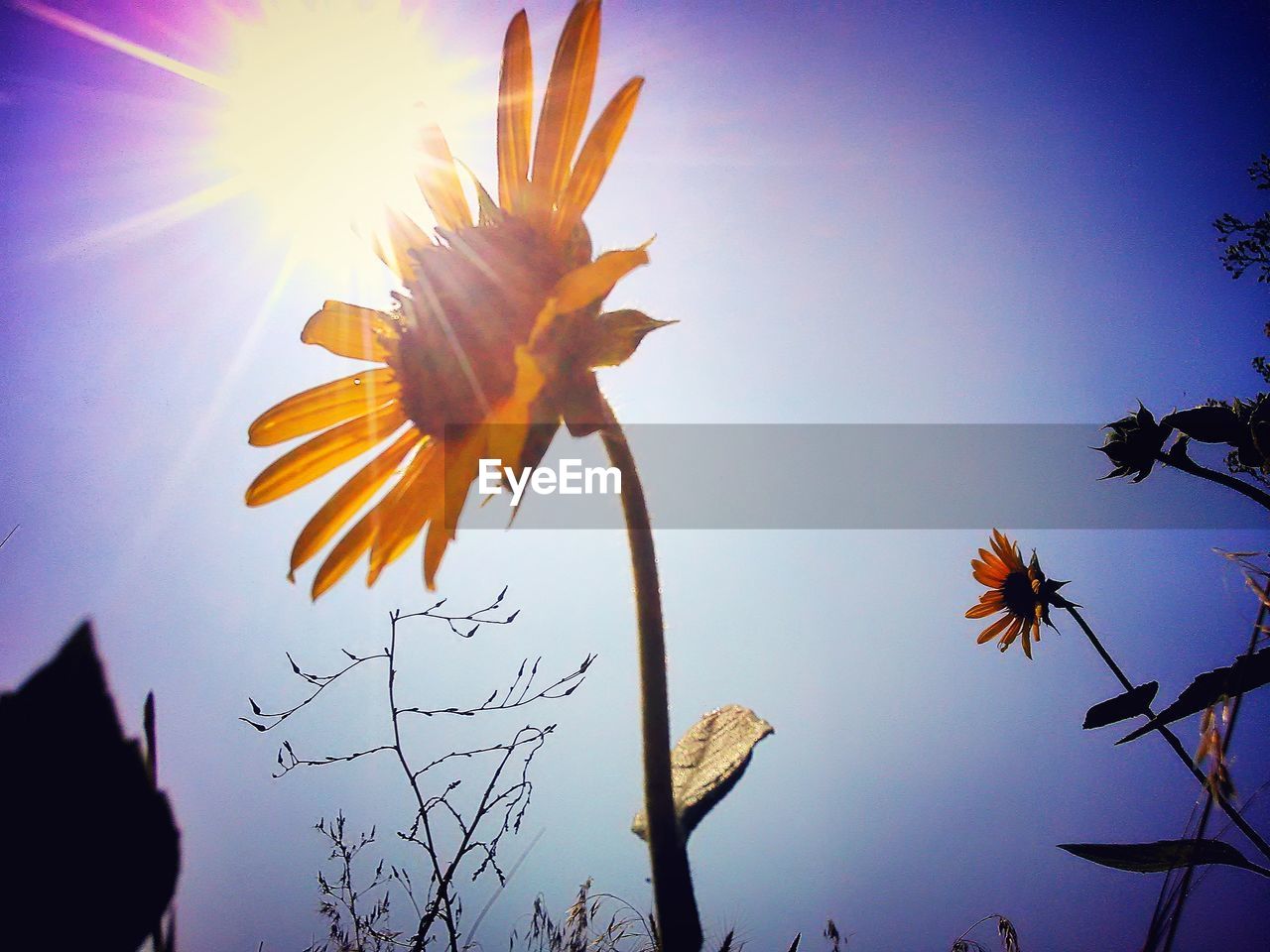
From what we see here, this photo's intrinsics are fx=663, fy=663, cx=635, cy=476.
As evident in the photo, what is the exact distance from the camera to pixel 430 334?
143 centimetres

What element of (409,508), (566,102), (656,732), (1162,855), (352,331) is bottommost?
(1162,855)

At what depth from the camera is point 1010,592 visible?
3551 mm

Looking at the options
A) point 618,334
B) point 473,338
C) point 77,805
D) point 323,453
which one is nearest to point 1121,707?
point 618,334

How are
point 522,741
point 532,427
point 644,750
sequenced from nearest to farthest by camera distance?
point 644,750
point 532,427
point 522,741

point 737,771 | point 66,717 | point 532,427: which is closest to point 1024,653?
point 737,771

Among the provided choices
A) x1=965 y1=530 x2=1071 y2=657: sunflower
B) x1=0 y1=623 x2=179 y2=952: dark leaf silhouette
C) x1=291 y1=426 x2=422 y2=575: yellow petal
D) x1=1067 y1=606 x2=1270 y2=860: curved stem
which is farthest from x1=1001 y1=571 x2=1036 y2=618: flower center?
x1=0 y1=623 x2=179 y2=952: dark leaf silhouette

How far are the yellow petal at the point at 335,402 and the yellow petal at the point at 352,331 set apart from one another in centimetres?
8

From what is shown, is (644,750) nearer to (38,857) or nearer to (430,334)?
(430,334)

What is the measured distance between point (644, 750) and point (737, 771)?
0.51 ft

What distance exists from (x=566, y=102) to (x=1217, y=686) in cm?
170

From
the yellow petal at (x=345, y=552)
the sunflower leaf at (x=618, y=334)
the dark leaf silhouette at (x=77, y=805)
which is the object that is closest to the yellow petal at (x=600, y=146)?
the sunflower leaf at (x=618, y=334)

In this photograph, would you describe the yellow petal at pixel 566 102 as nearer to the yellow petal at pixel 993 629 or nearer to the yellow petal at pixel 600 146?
the yellow petal at pixel 600 146

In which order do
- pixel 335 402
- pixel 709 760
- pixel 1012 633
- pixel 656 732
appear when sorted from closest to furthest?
pixel 656 732, pixel 709 760, pixel 335 402, pixel 1012 633

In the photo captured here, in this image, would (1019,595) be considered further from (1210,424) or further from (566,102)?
(566,102)
